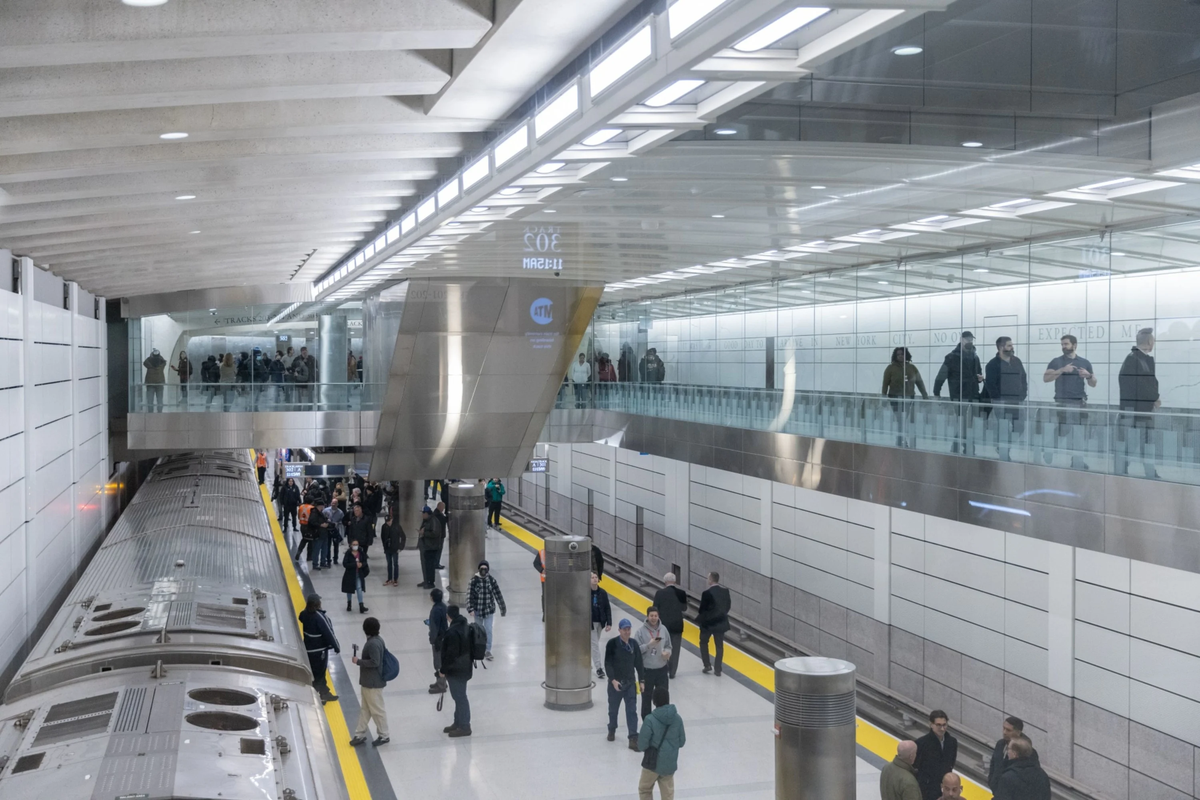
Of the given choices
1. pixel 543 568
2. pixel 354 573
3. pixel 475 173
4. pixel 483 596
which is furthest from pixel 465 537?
pixel 475 173

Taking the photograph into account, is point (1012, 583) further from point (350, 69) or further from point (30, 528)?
point (30, 528)

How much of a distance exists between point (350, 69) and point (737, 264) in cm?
891

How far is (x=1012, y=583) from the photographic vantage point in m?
11.3

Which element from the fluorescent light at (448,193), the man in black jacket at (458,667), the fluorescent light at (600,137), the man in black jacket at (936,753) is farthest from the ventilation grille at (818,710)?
the fluorescent light at (600,137)

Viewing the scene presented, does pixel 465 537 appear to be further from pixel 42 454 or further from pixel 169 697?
pixel 169 697

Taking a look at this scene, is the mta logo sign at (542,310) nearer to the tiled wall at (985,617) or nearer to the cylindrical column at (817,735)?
the cylindrical column at (817,735)

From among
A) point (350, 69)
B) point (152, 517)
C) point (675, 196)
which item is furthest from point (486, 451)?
point (350, 69)

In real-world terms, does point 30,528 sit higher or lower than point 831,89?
lower

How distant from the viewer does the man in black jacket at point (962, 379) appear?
10.9 metres

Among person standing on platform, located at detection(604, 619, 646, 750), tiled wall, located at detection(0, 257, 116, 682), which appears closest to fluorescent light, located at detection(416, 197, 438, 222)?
tiled wall, located at detection(0, 257, 116, 682)

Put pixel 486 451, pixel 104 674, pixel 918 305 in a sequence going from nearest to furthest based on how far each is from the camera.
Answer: pixel 104 674
pixel 918 305
pixel 486 451

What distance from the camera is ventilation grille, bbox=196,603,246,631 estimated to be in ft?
22.5

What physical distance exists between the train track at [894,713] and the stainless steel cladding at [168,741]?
753 cm

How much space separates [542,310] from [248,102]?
6.45m
